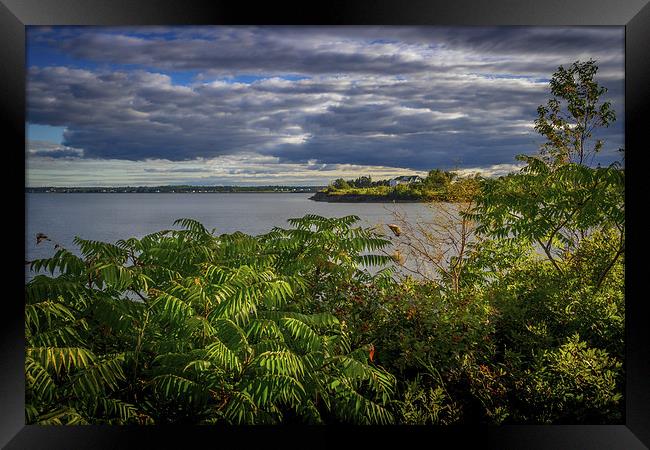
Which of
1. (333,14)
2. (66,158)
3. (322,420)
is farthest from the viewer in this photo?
(66,158)

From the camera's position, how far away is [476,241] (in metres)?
4.45

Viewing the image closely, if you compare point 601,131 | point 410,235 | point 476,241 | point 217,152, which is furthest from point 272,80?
point 601,131

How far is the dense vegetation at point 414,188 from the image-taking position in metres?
4.40

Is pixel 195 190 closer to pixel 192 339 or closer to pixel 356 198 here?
pixel 356 198

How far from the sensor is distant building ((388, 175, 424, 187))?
14.7 ft

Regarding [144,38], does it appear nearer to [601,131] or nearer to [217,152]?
[217,152]

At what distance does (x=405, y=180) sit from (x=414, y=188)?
0.09 metres

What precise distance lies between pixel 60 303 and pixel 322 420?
1.54 m

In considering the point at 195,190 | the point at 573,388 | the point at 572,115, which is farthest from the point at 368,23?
the point at 572,115

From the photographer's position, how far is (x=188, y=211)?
4371 millimetres

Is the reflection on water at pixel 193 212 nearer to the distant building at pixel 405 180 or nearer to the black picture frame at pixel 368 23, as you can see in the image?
the distant building at pixel 405 180

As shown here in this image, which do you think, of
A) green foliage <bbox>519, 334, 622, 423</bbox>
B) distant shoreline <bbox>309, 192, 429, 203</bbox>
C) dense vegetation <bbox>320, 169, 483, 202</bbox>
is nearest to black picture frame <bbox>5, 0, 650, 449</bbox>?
green foliage <bbox>519, 334, 622, 423</bbox>

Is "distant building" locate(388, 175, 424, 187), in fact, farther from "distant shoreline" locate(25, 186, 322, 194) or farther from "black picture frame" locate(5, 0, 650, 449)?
"black picture frame" locate(5, 0, 650, 449)

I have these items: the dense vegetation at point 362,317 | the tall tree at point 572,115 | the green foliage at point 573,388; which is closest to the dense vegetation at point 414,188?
the dense vegetation at point 362,317
